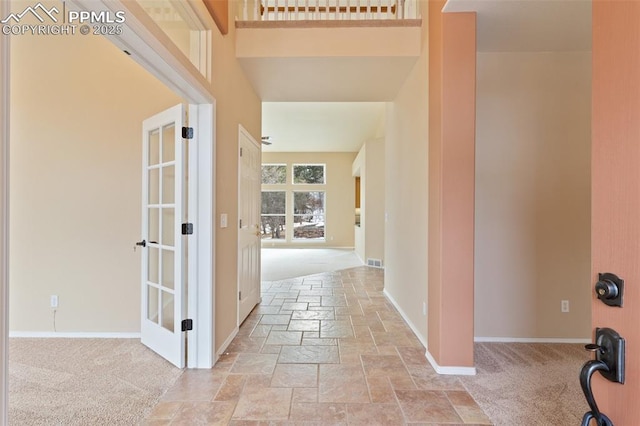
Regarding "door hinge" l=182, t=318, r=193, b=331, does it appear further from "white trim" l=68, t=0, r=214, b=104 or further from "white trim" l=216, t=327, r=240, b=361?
"white trim" l=68, t=0, r=214, b=104

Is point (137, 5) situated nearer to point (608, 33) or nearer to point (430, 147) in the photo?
point (608, 33)

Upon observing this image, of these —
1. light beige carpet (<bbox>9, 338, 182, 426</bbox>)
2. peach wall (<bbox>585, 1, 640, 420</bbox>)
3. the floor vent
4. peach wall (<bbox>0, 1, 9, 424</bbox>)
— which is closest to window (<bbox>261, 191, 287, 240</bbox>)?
the floor vent

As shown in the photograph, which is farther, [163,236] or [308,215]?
[308,215]

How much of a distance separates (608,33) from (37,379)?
3483mm

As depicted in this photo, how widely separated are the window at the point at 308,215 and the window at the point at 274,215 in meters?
0.41

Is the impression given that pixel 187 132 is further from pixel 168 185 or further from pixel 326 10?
pixel 326 10

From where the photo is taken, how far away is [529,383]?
2.10m

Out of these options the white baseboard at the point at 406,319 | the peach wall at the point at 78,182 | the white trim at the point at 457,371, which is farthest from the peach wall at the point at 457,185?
the peach wall at the point at 78,182

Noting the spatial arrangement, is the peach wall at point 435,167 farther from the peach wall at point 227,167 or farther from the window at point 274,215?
the window at point 274,215

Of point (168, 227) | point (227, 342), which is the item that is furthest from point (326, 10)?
point (227, 342)

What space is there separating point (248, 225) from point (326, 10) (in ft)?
7.57

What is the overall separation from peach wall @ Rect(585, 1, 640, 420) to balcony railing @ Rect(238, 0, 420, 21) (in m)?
2.41

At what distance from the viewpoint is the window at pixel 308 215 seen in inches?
404

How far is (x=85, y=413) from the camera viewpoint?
1805 mm
